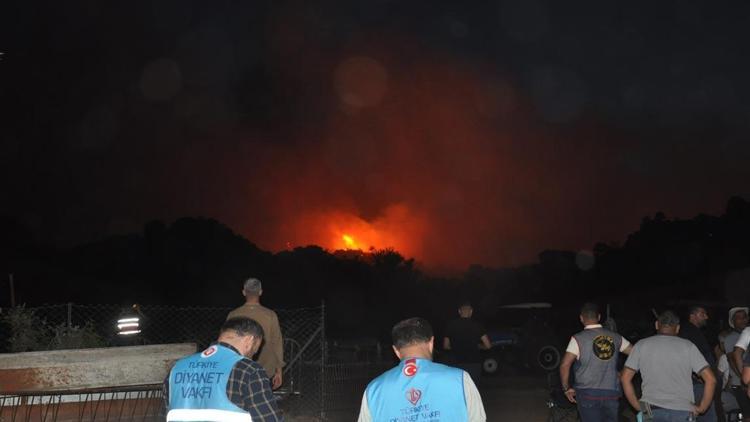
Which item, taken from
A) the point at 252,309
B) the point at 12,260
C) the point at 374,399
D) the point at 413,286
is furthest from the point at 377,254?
the point at 374,399

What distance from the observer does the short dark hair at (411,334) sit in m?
4.32

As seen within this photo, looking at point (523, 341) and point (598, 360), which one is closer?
point (598, 360)

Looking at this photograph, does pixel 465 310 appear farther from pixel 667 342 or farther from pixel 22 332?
pixel 22 332

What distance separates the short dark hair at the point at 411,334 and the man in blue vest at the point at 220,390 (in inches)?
30.8

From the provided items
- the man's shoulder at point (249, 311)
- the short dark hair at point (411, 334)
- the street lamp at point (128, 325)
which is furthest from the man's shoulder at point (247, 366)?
the street lamp at point (128, 325)

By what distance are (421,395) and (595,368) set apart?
4694 millimetres

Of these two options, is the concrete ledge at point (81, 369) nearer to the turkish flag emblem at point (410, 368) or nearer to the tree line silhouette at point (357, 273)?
the turkish flag emblem at point (410, 368)

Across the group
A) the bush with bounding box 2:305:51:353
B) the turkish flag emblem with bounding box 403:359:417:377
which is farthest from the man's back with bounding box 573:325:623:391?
the bush with bounding box 2:305:51:353

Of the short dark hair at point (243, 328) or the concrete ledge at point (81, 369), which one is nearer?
the short dark hair at point (243, 328)

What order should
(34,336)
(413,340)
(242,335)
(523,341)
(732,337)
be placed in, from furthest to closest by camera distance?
(523,341) < (34,336) < (732,337) < (242,335) < (413,340)

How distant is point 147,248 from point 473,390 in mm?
38307

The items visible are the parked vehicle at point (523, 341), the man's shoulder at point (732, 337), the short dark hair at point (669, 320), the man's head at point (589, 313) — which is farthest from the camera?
the parked vehicle at point (523, 341)

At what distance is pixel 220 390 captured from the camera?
175 inches

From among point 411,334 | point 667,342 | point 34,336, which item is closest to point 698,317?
point 667,342
